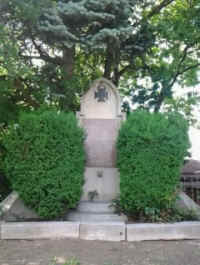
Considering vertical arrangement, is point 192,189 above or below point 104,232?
above

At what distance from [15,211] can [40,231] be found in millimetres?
871

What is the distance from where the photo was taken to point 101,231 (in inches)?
159

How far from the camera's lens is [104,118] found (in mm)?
5480

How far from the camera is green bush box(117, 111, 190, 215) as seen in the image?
169 inches

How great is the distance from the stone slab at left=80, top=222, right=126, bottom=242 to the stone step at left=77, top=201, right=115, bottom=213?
0.70m

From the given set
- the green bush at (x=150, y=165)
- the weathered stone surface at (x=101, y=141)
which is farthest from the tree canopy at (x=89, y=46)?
the green bush at (x=150, y=165)

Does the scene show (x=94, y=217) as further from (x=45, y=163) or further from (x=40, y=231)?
(x=45, y=163)

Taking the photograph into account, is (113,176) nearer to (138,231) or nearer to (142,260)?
(138,231)

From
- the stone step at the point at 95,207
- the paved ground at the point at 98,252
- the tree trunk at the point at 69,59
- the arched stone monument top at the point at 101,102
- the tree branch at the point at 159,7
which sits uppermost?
the tree branch at the point at 159,7

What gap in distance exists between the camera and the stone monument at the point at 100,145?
16.6 feet

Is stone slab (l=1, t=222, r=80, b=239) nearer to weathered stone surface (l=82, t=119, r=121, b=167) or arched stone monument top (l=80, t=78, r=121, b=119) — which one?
weathered stone surface (l=82, t=119, r=121, b=167)

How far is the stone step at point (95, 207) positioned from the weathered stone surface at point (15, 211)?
0.80 meters

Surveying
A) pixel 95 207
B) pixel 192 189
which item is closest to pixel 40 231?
pixel 95 207

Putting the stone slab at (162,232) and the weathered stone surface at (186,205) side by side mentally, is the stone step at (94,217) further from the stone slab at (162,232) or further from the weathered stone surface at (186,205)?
the weathered stone surface at (186,205)
